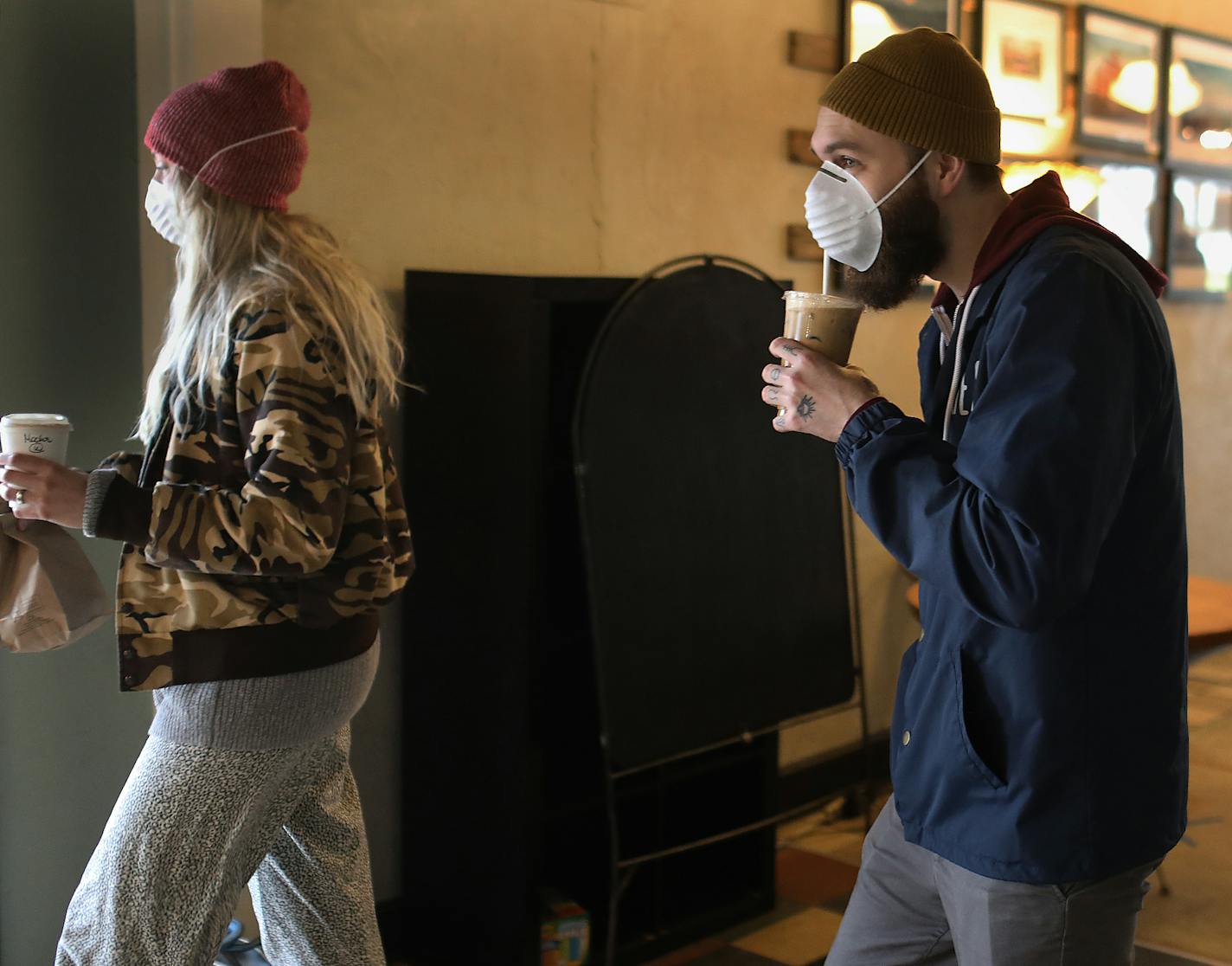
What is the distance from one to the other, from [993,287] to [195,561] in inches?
40.8

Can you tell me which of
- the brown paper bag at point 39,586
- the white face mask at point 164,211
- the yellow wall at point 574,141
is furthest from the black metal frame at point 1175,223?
the brown paper bag at point 39,586

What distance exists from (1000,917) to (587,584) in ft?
4.25

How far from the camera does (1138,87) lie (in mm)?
5266

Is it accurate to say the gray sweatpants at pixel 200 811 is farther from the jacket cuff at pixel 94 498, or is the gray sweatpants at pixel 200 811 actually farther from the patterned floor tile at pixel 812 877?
the patterned floor tile at pixel 812 877

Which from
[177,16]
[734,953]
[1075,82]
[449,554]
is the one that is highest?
[1075,82]

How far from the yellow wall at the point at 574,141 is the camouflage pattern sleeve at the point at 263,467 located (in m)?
1.02

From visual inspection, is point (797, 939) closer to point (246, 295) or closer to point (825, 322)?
point (825, 322)

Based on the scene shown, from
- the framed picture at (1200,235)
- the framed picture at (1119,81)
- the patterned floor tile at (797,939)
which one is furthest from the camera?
the framed picture at (1200,235)

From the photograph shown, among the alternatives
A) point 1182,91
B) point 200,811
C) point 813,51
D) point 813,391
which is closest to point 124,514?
point 200,811

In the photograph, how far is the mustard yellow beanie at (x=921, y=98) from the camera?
5.28 feet

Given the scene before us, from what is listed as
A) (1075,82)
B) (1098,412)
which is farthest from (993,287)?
(1075,82)

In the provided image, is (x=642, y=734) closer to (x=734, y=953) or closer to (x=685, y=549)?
(x=685, y=549)

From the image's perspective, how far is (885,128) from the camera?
1618 millimetres

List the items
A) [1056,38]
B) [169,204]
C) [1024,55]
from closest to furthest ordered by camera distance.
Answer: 1. [169,204]
2. [1024,55]
3. [1056,38]
